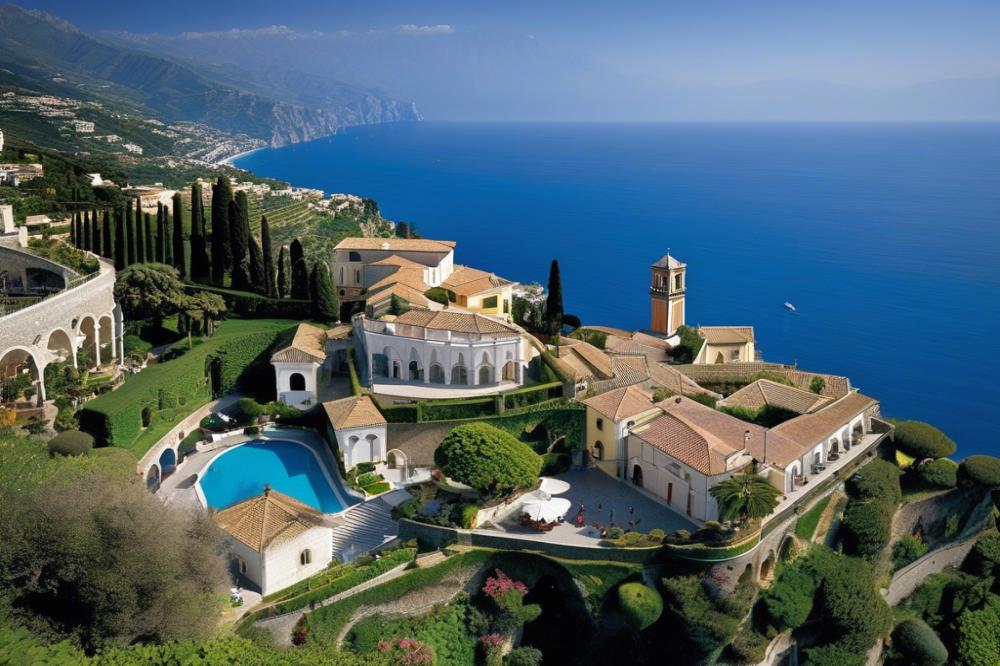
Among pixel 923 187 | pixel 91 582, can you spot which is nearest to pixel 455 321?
pixel 91 582

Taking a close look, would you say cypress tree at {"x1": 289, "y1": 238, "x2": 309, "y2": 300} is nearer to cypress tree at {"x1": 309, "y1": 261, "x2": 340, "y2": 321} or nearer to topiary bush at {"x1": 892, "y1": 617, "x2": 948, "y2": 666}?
cypress tree at {"x1": 309, "y1": 261, "x2": 340, "y2": 321}

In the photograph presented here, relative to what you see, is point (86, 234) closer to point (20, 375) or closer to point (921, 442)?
point (20, 375)

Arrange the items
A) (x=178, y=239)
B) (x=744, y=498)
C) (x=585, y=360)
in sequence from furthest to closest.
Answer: (x=178, y=239) → (x=585, y=360) → (x=744, y=498)

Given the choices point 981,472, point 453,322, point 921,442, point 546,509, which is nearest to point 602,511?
point 546,509

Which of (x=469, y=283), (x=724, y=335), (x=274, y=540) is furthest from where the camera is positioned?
(x=724, y=335)

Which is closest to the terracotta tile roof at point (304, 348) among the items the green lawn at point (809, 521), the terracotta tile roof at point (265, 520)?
the terracotta tile roof at point (265, 520)

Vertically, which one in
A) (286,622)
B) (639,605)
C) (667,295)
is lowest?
(639,605)

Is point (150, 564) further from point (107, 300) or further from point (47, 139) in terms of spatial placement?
point (47, 139)

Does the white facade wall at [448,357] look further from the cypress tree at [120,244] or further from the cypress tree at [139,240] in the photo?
the cypress tree at [120,244]
